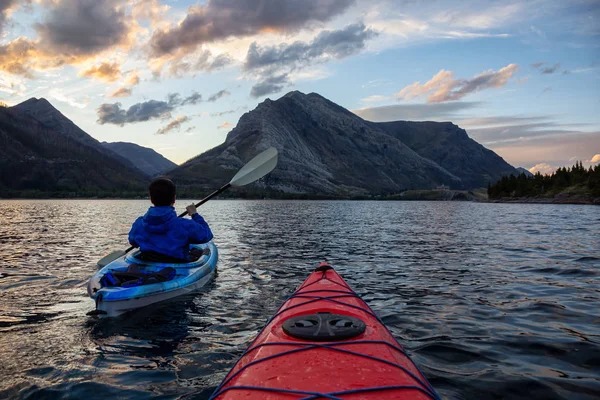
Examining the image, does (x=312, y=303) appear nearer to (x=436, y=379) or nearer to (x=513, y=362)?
(x=436, y=379)

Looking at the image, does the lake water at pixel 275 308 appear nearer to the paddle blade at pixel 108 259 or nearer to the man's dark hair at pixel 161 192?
the paddle blade at pixel 108 259

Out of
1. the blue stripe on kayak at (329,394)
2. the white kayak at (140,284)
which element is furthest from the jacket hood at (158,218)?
the blue stripe on kayak at (329,394)

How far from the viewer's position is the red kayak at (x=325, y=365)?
3.56 m

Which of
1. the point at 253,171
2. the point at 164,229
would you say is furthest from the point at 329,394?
the point at 253,171

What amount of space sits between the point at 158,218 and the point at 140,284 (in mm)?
1587

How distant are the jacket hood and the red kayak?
466 centimetres

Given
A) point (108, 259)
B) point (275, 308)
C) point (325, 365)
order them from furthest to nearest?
point (108, 259)
point (275, 308)
point (325, 365)

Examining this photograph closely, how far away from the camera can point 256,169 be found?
50.2 feet

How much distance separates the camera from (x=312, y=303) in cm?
661

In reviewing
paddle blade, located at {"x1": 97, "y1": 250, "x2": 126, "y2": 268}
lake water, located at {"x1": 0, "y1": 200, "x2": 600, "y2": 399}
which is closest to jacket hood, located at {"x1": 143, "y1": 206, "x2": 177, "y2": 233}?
lake water, located at {"x1": 0, "y1": 200, "x2": 600, "y2": 399}

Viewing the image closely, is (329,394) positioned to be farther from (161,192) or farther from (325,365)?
(161,192)

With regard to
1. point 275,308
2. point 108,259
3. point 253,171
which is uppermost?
point 253,171

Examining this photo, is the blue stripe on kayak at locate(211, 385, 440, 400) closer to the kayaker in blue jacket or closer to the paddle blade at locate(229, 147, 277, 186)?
the kayaker in blue jacket

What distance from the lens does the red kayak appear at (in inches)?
140
